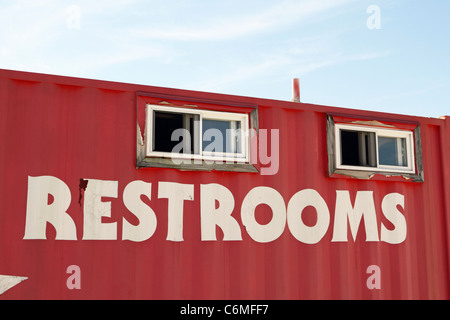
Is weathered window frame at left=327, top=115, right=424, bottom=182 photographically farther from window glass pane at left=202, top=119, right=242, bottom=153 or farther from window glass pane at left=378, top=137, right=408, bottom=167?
window glass pane at left=202, top=119, right=242, bottom=153

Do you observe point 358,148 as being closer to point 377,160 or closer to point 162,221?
point 377,160

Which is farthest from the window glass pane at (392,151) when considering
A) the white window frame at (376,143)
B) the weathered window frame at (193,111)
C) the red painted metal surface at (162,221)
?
the weathered window frame at (193,111)

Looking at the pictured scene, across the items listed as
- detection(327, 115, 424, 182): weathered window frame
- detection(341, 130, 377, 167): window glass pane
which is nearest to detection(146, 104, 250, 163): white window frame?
detection(327, 115, 424, 182): weathered window frame

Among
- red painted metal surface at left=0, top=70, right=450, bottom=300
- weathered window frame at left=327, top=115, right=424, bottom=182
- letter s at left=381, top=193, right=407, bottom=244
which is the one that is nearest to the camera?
red painted metal surface at left=0, top=70, right=450, bottom=300

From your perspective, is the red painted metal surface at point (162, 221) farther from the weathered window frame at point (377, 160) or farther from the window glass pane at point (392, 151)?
the window glass pane at point (392, 151)

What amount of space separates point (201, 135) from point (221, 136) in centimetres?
28

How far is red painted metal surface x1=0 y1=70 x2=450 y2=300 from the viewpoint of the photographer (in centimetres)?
521

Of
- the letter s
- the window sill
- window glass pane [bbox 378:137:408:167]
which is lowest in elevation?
the letter s

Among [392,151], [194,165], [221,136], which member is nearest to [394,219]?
[392,151]

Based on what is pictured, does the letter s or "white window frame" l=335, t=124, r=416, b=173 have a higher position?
"white window frame" l=335, t=124, r=416, b=173

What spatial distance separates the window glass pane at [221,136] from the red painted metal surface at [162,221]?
0.28 meters

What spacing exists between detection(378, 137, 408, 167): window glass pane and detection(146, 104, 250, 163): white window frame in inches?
81.4

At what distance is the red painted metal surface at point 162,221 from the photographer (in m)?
5.21
